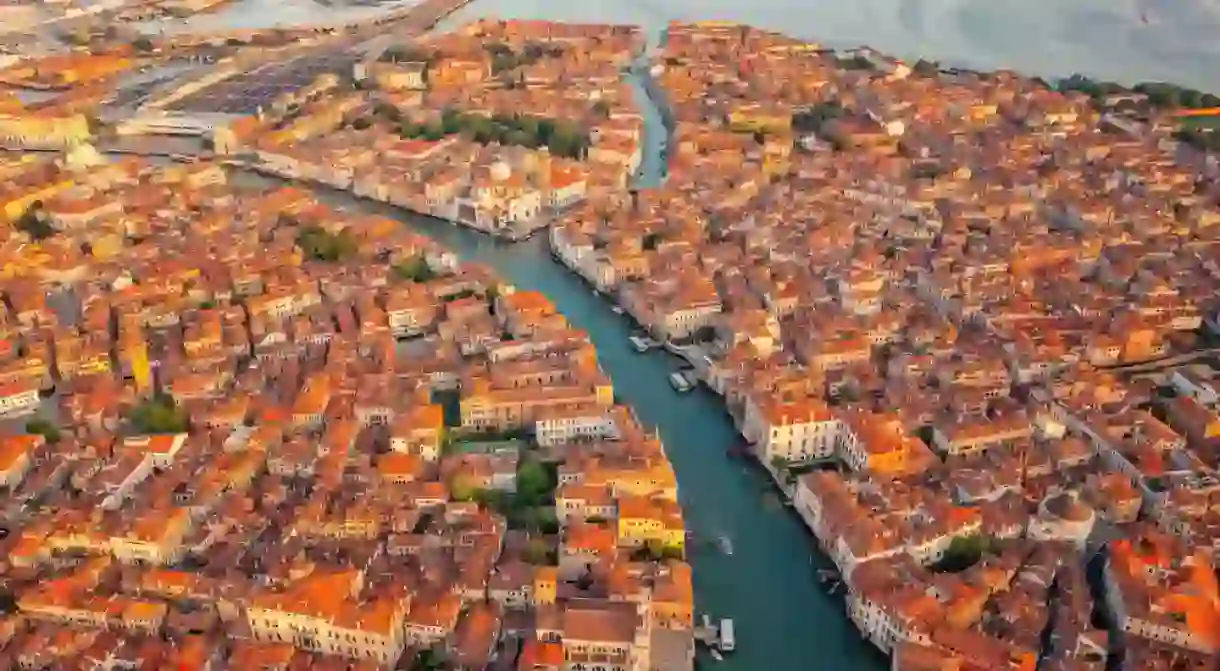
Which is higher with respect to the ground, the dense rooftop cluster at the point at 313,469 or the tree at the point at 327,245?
the tree at the point at 327,245

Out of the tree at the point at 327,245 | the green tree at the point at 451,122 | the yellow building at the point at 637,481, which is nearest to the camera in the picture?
the yellow building at the point at 637,481

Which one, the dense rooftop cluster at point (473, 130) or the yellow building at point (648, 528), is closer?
the yellow building at point (648, 528)

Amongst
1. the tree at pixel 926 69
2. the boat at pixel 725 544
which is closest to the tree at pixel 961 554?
the boat at pixel 725 544

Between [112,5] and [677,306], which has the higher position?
[112,5]

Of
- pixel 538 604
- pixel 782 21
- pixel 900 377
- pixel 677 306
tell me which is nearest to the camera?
pixel 538 604

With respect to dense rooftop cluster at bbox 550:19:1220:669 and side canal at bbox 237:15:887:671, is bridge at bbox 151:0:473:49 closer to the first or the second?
dense rooftop cluster at bbox 550:19:1220:669

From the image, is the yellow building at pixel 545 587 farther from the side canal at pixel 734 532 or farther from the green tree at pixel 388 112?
the green tree at pixel 388 112

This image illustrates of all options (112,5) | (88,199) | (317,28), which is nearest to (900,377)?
(88,199)

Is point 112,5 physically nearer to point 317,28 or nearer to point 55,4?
point 55,4
